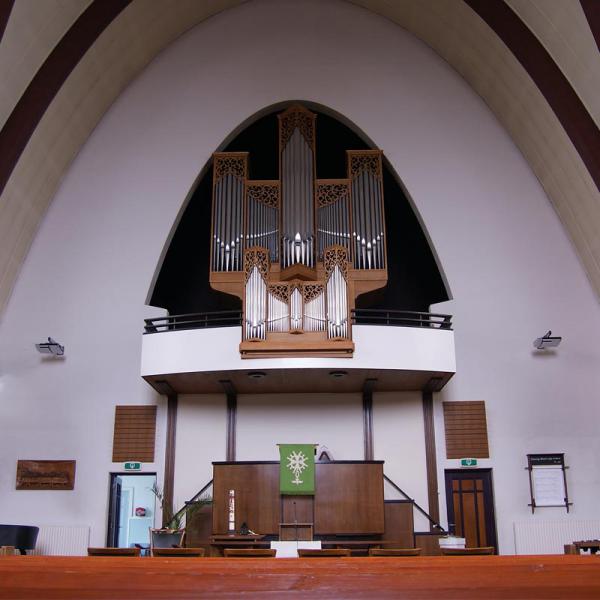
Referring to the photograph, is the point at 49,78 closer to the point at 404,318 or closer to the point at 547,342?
the point at 404,318

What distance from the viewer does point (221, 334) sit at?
10.3 m

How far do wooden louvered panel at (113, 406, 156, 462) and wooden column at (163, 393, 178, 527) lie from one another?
0.24 metres

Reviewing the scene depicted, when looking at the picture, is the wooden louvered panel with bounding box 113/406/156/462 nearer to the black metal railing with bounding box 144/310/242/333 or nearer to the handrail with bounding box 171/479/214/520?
the handrail with bounding box 171/479/214/520

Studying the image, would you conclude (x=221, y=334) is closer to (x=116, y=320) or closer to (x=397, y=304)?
(x=116, y=320)

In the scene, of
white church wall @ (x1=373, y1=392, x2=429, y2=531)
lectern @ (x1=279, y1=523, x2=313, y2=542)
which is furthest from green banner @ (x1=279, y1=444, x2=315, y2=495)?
white church wall @ (x1=373, y1=392, x2=429, y2=531)

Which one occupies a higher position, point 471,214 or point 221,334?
point 471,214

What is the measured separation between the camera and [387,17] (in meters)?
13.6

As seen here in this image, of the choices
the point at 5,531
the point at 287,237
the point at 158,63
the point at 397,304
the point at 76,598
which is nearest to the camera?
the point at 76,598

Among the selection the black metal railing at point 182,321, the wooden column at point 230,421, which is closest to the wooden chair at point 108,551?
the black metal railing at point 182,321

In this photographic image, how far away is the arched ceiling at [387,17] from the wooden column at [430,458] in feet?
11.1

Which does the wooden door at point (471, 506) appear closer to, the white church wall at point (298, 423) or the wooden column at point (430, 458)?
the wooden column at point (430, 458)

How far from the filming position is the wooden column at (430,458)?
35.7ft

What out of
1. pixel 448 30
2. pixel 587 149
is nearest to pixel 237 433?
pixel 587 149

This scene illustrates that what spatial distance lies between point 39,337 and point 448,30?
8.97m
